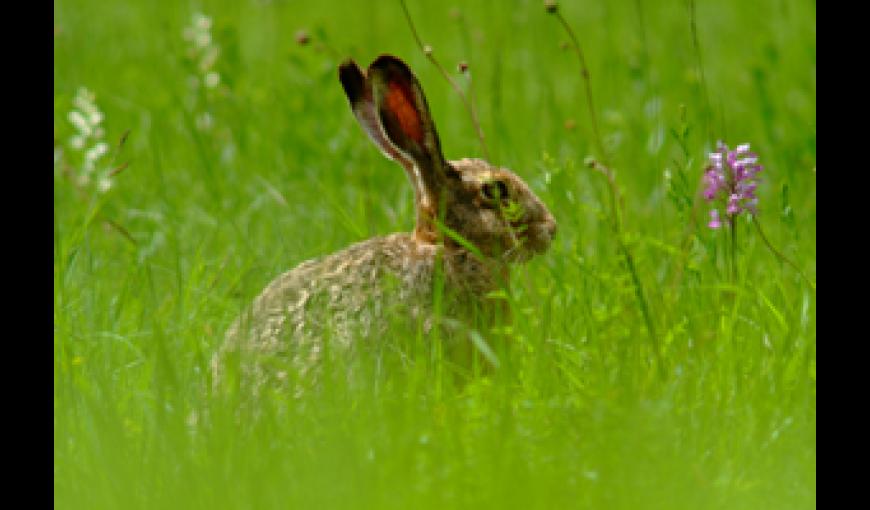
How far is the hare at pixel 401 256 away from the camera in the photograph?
454 cm

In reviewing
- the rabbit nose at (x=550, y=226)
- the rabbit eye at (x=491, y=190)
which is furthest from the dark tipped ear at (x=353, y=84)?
the rabbit nose at (x=550, y=226)

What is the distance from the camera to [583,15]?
Answer: 11.6 metres

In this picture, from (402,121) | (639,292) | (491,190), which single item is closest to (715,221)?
(639,292)

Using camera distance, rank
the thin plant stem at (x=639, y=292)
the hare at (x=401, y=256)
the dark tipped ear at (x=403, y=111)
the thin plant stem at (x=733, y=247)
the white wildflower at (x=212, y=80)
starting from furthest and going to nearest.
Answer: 1. the white wildflower at (x=212, y=80)
2. the dark tipped ear at (x=403, y=111)
3. the thin plant stem at (x=733, y=247)
4. the hare at (x=401, y=256)
5. the thin plant stem at (x=639, y=292)

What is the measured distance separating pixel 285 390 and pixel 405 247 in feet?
2.42

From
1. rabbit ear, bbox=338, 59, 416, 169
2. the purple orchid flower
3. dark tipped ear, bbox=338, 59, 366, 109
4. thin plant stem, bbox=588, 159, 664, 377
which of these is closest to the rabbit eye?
rabbit ear, bbox=338, 59, 416, 169

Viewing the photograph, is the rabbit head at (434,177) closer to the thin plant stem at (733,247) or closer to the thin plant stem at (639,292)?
the thin plant stem at (639,292)

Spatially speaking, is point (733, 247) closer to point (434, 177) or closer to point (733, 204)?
point (733, 204)

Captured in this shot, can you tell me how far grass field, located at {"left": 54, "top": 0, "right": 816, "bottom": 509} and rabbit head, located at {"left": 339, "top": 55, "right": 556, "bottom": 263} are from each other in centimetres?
17

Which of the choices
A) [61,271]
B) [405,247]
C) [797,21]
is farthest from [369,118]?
[797,21]

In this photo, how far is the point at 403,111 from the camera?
5.05m

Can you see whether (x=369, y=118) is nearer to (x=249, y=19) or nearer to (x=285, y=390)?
(x=285, y=390)

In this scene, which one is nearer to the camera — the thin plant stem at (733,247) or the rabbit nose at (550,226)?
the thin plant stem at (733,247)

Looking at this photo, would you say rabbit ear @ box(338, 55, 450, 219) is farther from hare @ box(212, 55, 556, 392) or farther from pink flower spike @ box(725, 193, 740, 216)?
pink flower spike @ box(725, 193, 740, 216)
